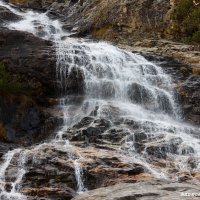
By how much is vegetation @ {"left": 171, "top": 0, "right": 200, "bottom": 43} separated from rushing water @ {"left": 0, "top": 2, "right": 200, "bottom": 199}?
6.00m

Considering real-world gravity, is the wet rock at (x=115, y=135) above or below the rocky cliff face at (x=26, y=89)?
below

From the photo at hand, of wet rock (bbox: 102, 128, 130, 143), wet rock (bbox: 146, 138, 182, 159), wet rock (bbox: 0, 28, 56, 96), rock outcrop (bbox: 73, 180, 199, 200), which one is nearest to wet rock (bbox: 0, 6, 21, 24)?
wet rock (bbox: 0, 28, 56, 96)

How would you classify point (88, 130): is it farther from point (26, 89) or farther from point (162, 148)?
point (26, 89)

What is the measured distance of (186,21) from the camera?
103ft

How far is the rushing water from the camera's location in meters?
17.3

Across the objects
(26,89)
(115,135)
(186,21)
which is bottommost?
(115,135)

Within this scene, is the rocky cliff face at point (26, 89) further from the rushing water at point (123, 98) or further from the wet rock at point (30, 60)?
the rushing water at point (123, 98)

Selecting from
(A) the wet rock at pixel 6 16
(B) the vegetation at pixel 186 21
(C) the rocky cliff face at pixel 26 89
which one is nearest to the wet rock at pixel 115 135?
(C) the rocky cliff face at pixel 26 89

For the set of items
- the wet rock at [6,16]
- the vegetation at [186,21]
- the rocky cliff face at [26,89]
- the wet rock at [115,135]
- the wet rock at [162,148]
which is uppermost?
the wet rock at [6,16]

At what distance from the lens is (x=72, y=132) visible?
753 inches

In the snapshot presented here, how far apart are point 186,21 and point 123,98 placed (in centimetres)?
1116

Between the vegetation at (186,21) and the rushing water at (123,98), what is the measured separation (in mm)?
5996

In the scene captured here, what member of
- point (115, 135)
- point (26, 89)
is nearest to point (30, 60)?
point (26, 89)

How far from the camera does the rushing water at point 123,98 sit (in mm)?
17312
